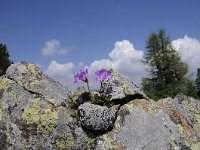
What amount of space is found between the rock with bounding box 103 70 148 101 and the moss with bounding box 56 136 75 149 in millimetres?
1303

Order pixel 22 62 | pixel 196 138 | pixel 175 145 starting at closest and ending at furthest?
1. pixel 175 145
2. pixel 196 138
3. pixel 22 62

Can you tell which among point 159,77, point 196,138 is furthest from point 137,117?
point 159,77

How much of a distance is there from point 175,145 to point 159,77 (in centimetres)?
3600

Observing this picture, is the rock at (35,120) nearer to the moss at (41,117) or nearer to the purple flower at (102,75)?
the moss at (41,117)

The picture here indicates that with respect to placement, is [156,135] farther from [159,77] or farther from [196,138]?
[159,77]

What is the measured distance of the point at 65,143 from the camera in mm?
7840

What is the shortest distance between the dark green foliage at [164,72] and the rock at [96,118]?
3367 cm

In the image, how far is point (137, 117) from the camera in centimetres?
826

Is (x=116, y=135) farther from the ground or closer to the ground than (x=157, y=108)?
closer to the ground

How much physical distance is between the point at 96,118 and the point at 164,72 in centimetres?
3587

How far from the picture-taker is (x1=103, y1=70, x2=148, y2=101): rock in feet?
28.3

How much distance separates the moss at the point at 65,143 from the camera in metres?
7.82

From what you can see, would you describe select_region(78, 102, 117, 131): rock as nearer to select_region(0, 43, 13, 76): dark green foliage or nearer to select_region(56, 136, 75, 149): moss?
select_region(56, 136, 75, 149): moss

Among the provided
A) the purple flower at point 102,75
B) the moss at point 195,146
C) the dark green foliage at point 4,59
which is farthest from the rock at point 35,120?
the dark green foliage at point 4,59
